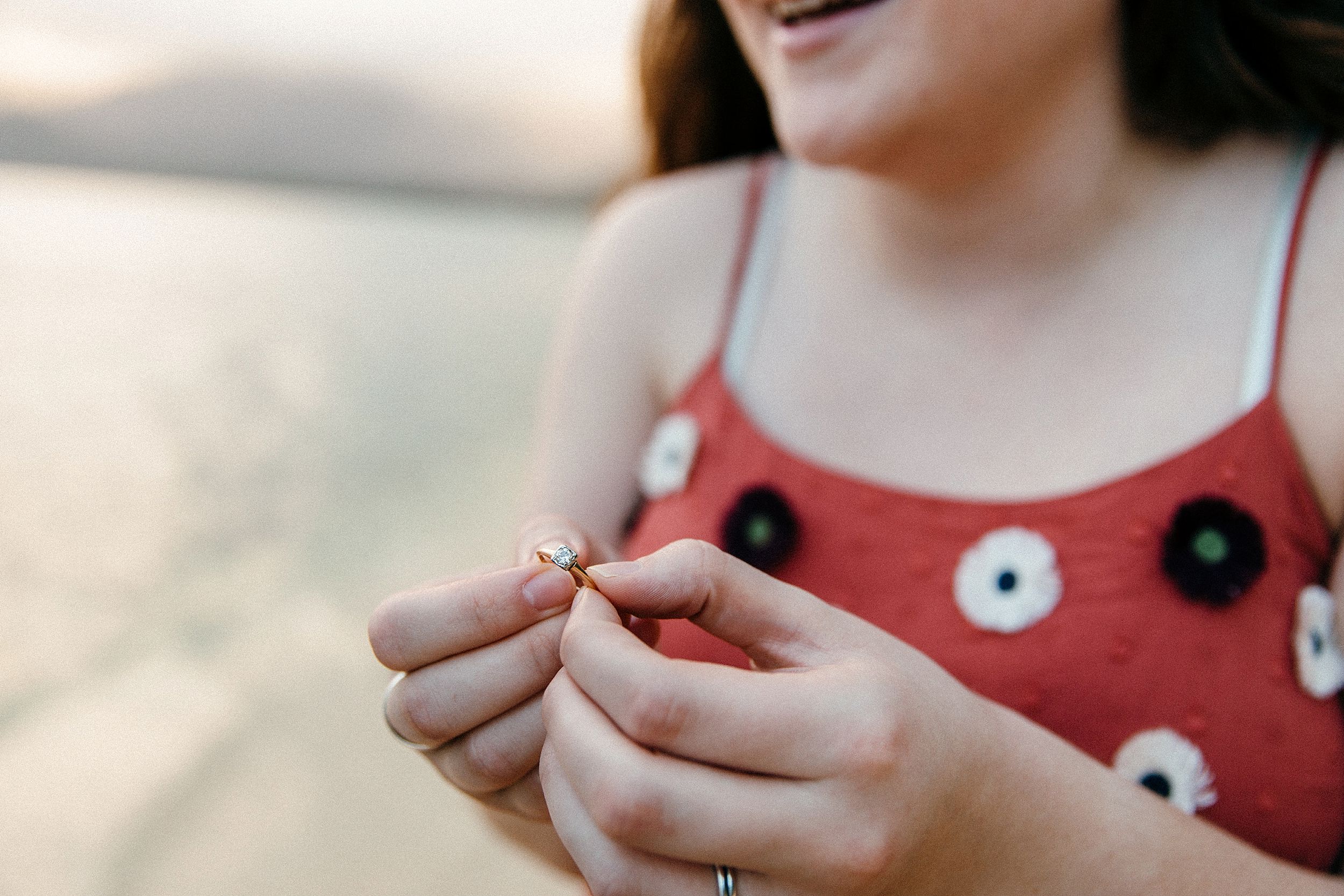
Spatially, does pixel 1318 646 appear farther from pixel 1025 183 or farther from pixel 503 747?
pixel 503 747

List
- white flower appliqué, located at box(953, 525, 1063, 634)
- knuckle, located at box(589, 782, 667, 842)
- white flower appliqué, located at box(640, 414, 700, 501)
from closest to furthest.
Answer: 1. knuckle, located at box(589, 782, 667, 842)
2. white flower appliqué, located at box(953, 525, 1063, 634)
3. white flower appliqué, located at box(640, 414, 700, 501)

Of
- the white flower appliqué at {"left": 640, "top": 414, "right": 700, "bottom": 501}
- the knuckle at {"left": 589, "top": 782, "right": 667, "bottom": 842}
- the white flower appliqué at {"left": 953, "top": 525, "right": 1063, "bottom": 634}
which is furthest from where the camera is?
the white flower appliqué at {"left": 640, "top": 414, "right": 700, "bottom": 501}

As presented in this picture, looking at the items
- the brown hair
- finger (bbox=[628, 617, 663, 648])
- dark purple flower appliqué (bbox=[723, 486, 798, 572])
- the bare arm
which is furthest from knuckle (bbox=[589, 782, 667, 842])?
the brown hair

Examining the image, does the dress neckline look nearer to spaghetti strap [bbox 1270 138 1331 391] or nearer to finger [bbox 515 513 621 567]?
spaghetti strap [bbox 1270 138 1331 391]

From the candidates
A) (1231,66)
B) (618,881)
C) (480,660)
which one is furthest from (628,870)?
(1231,66)

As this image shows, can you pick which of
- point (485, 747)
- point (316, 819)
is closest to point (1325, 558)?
point (485, 747)

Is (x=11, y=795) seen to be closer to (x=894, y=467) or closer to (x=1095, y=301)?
(x=894, y=467)

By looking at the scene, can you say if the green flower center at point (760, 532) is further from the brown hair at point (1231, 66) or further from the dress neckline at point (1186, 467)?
the brown hair at point (1231, 66)
